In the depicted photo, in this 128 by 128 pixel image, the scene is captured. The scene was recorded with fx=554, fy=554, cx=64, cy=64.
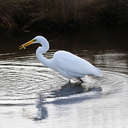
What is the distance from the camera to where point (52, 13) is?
71.3 ft

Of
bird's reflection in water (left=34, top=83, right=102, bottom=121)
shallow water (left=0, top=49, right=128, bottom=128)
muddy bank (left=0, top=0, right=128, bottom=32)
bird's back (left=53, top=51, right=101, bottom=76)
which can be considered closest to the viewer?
shallow water (left=0, top=49, right=128, bottom=128)

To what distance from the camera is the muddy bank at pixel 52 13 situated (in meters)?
21.7

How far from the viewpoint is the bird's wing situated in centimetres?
1227

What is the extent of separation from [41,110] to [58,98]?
80 centimetres

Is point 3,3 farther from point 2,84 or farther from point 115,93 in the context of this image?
point 115,93

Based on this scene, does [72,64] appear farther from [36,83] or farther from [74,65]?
[36,83]

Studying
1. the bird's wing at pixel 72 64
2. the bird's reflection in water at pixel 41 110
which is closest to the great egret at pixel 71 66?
the bird's wing at pixel 72 64

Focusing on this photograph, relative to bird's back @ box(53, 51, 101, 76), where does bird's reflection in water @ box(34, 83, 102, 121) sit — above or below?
below

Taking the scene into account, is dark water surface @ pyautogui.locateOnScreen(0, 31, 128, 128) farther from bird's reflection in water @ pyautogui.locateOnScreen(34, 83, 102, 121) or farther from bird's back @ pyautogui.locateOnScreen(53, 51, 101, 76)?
bird's back @ pyautogui.locateOnScreen(53, 51, 101, 76)

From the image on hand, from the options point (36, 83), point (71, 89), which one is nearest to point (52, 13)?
point (36, 83)

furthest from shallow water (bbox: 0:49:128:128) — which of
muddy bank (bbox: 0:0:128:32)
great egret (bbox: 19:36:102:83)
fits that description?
muddy bank (bbox: 0:0:128:32)

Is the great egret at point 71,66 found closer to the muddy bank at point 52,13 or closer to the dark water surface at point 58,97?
the dark water surface at point 58,97

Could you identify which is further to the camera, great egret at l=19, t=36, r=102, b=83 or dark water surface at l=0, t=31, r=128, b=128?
great egret at l=19, t=36, r=102, b=83

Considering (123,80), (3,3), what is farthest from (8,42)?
(123,80)
